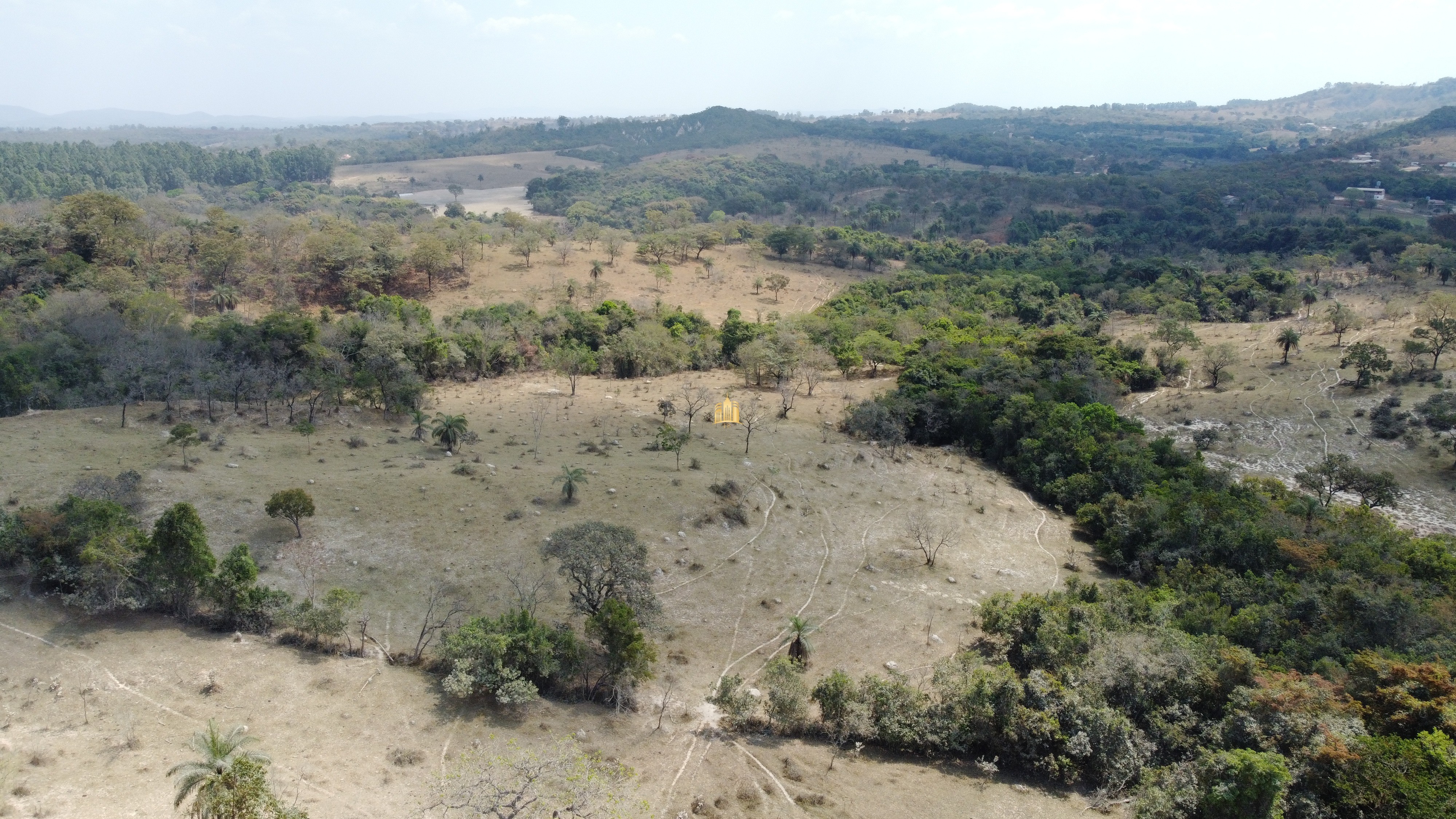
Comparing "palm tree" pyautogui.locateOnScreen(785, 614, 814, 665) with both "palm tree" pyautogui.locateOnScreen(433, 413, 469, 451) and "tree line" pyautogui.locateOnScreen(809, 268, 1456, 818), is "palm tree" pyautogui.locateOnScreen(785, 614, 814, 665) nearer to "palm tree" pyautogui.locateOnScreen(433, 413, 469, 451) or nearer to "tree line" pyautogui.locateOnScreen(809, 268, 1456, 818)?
"tree line" pyautogui.locateOnScreen(809, 268, 1456, 818)

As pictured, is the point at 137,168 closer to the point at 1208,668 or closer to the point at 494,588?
the point at 494,588

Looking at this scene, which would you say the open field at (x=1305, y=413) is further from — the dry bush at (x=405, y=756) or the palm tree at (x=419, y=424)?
the palm tree at (x=419, y=424)

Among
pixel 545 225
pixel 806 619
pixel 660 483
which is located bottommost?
pixel 806 619

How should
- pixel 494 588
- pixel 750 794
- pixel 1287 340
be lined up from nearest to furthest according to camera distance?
pixel 750 794, pixel 494 588, pixel 1287 340

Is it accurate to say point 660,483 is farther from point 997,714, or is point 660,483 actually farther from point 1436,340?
point 1436,340

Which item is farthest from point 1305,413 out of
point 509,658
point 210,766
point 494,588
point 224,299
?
point 224,299

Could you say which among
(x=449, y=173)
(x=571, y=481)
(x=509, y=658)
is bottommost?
(x=509, y=658)

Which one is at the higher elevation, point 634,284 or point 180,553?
point 634,284

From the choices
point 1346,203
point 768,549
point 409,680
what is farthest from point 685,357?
point 1346,203
